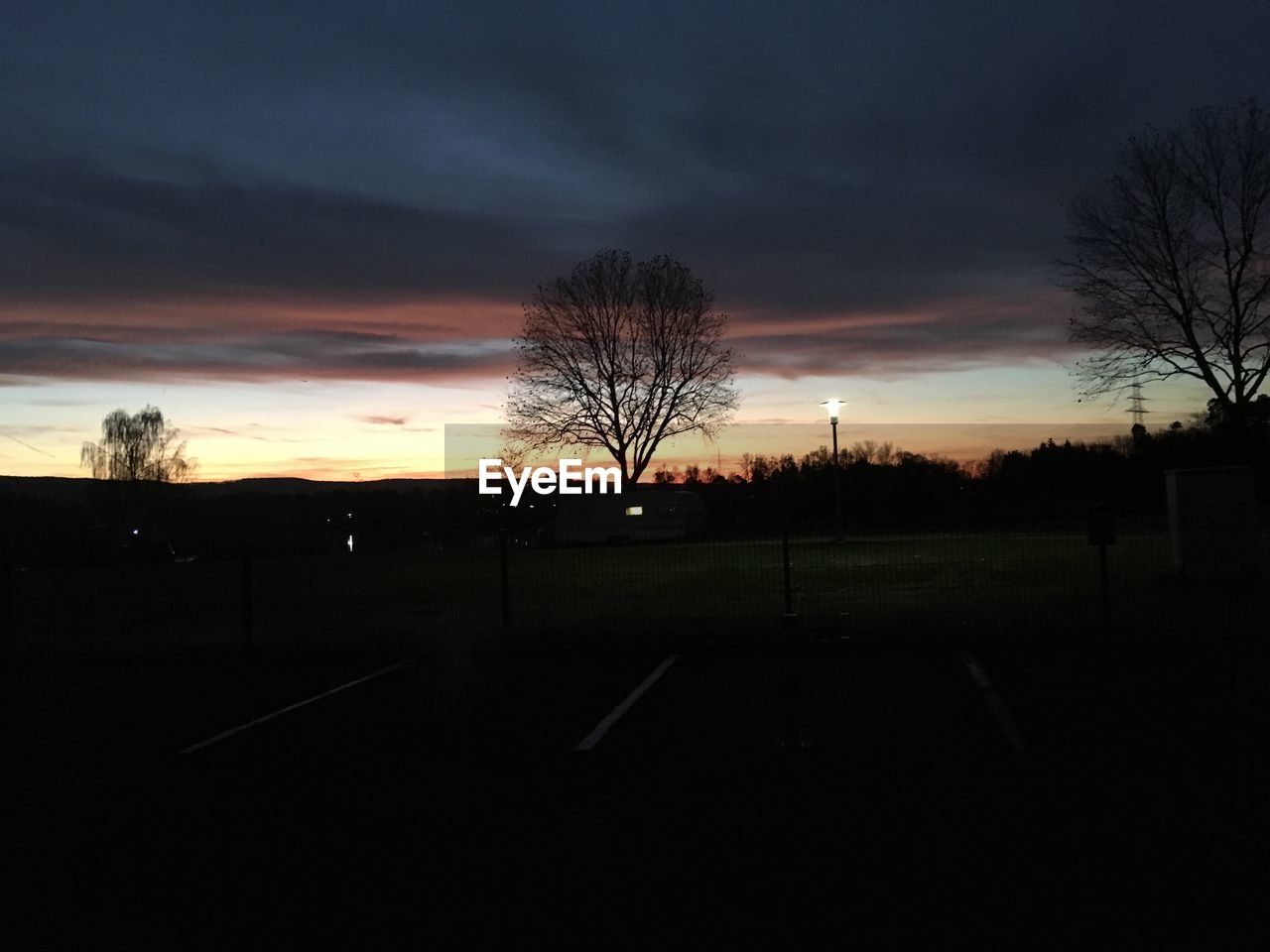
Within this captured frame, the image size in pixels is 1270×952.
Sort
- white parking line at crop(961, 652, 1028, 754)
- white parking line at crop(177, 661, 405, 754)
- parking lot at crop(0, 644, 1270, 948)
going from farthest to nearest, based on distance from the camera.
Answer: white parking line at crop(177, 661, 405, 754) < white parking line at crop(961, 652, 1028, 754) < parking lot at crop(0, 644, 1270, 948)

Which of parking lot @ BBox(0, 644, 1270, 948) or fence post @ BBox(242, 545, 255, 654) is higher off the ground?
fence post @ BBox(242, 545, 255, 654)

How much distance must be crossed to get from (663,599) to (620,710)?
9342mm

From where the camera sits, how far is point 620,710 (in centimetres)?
893

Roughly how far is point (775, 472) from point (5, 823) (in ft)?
74.1

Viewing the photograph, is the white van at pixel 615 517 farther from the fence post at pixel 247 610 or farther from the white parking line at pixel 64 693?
the white parking line at pixel 64 693

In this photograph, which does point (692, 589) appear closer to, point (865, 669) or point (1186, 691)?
point (865, 669)

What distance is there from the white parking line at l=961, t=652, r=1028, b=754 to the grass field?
1.59m

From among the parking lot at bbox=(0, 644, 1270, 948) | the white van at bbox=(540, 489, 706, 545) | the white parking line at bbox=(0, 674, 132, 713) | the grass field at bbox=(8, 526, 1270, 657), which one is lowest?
the parking lot at bbox=(0, 644, 1270, 948)

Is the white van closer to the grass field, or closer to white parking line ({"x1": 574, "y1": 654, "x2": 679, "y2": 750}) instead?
the grass field

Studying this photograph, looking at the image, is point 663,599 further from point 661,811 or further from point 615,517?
point 615,517

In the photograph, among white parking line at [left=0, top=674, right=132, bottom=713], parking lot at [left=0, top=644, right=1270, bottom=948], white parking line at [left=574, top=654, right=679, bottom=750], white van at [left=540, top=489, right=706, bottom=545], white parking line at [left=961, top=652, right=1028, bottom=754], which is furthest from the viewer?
white van at [left=540, top=489, right=706, bottom=545]

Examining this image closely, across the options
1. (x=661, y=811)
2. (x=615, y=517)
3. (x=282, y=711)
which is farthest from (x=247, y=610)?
(x=615, y=517)

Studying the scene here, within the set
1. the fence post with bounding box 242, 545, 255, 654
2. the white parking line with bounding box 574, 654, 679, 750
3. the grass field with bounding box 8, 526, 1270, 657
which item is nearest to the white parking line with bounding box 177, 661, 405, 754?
the grass field with bounding box 8, 526, 1270, 657

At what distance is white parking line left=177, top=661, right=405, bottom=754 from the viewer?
8.19 meters
